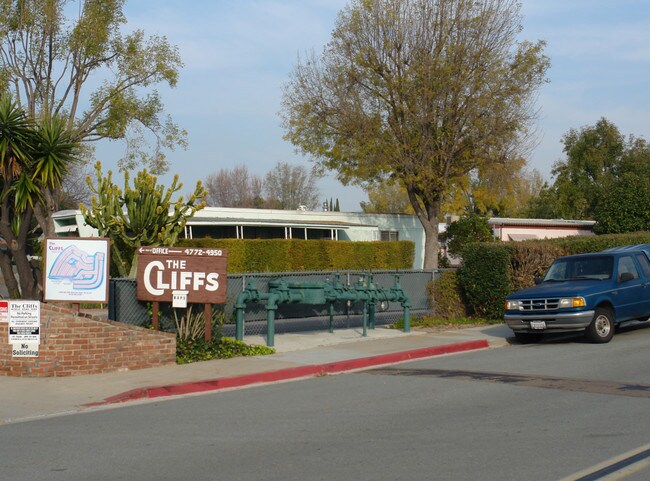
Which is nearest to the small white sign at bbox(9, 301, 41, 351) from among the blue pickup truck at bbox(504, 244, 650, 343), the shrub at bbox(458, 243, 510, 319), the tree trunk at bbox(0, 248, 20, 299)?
the tree trunk at bbox(0, 248, 20, 299)

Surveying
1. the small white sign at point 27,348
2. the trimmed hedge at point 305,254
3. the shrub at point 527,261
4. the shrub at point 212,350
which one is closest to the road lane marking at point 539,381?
the shrub at point 212,350

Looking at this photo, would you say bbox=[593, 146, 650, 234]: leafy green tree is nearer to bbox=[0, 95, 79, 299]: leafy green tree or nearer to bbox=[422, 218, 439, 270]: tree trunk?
bbox=[422, 218, 439, 270]: tree trunk

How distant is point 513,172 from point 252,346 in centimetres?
2298

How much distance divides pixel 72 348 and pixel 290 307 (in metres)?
5.72

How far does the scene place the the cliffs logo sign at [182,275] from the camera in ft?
47.1

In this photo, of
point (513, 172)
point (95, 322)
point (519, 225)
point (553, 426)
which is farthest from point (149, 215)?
point (519, 225)

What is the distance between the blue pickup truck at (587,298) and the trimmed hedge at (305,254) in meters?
14.5

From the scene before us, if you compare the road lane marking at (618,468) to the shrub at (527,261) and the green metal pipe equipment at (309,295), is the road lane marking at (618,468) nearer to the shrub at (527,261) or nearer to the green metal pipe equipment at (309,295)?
the green metal pipe equipment at (309,295)

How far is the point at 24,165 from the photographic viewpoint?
1531 centimetres

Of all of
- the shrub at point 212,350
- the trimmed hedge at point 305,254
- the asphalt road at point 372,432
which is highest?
the trimmed hedge at point 305,254

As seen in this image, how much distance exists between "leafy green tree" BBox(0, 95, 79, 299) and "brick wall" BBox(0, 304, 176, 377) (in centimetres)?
336

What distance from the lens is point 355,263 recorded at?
34906mm

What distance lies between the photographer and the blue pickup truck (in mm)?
15367

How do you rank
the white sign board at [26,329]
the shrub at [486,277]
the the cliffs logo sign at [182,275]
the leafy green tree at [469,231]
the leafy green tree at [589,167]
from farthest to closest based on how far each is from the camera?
the leafy green tree at [589,167] → the leafy green tree at [469,231] → the shrub at [486,277] → the the cliffs logo sign at [182,275] → the white sign board at [26,329]
